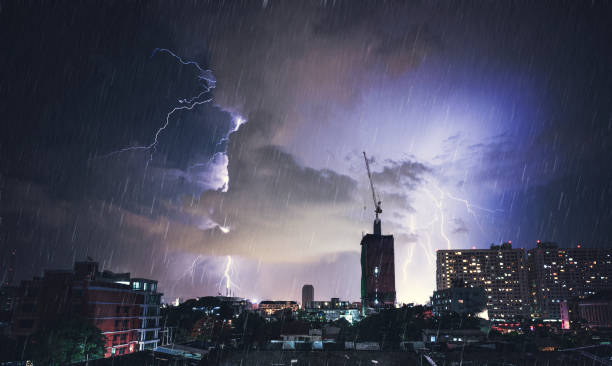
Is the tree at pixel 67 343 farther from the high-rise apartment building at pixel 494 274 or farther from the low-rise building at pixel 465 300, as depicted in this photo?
the high-rise apartment building at pixel 494 274

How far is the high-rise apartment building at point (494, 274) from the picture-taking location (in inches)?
5842

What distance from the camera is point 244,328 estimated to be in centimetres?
6969

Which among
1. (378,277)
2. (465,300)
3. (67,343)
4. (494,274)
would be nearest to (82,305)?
(67,343)

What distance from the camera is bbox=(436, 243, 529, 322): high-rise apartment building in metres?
148

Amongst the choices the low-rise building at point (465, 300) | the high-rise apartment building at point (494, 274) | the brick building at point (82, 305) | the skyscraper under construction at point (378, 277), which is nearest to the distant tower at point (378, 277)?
the skyscraper under construction at point (378, 277)

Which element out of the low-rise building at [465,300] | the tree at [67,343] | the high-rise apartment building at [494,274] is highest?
the high-rise apartment building at [494,274]

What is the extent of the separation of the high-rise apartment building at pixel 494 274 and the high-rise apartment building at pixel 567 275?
8.53m

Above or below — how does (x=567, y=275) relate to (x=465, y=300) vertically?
above

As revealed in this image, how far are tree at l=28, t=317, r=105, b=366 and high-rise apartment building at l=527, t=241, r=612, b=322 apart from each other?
159 m

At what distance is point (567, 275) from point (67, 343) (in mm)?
174400

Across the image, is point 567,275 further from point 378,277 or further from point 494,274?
point 378,277

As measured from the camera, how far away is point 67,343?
112ft

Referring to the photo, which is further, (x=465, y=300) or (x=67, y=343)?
(x=465, y=300)

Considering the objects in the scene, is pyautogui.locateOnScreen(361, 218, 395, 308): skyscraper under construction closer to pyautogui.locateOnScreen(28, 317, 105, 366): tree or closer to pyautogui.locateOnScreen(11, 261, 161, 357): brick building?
pyautogui.locateOnScreen(11, 261, 161, 357): brick building
